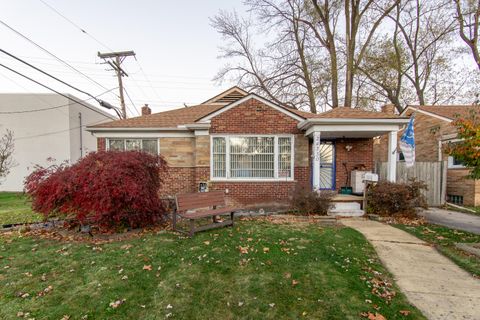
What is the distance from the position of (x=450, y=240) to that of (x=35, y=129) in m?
24.6

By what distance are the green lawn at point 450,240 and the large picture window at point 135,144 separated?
9.36 metres

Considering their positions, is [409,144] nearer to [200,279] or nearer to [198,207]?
[198,207]

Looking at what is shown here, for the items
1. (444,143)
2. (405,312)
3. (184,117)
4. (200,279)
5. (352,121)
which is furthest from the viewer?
(184,117)

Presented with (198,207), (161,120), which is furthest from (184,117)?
(198,207)

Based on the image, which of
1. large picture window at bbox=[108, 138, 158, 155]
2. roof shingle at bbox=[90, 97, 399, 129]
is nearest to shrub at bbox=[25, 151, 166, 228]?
roof shingle at bbox=[90, 97, 399, 129]

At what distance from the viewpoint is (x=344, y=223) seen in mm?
7160

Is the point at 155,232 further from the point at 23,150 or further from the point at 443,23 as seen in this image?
the point at 443,23

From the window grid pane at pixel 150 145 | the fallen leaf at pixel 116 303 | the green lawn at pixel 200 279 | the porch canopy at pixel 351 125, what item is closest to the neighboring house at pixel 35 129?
the window grid pane at pixel 150 145

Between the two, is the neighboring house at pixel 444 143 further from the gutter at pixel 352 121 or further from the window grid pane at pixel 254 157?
the window grid pane at pixel 254 157

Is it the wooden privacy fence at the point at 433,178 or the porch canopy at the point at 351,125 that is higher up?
the porch canopy at the point at 351,125

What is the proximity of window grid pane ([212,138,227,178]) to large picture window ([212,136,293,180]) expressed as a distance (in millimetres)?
56

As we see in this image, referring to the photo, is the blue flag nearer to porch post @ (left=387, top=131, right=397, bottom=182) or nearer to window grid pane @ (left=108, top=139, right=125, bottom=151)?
porch post @ (left=387, top=131, right=397, bottom=182)

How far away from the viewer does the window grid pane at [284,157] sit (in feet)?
31.8

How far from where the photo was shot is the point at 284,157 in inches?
383
